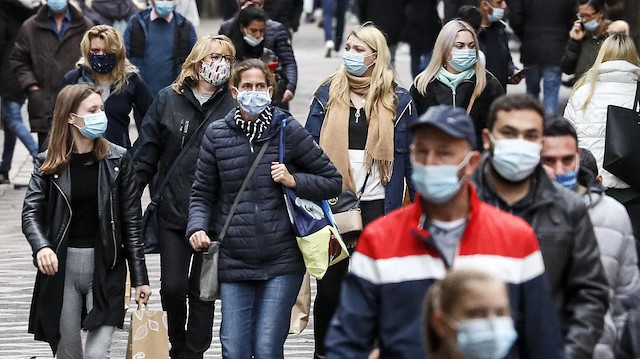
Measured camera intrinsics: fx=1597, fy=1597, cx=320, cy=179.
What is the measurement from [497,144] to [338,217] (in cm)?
327

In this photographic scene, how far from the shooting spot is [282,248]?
724 centimetres

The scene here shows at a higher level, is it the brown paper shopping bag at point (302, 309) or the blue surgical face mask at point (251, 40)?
the blue surgical face mask at point (251, 40)

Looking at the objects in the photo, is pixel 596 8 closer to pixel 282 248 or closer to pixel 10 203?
pixel 10 203

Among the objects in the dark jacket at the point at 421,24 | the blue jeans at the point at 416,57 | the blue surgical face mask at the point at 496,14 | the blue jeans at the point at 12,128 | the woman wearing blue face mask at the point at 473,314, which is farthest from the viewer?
the blue jeans at the point at 416,57

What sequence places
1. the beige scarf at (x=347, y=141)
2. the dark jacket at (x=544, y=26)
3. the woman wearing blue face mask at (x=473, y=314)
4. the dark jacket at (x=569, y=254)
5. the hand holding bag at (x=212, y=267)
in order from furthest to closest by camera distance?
1. the dark jacket at (x=544, y=26)
2. the beige scarf at (x=347, y=141)
3. the hand holding bag at (x=212, y=267)
4. the dark jacket at (x=569, y=254)
5. the woman wearing blue face mask at (x=473, y=314)

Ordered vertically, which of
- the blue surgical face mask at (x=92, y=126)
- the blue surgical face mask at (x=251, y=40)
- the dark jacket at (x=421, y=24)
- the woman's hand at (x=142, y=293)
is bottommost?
the woman's hand at (x=142, y=293)

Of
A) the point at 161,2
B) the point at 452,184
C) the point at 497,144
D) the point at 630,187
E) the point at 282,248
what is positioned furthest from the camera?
the point at 161,2

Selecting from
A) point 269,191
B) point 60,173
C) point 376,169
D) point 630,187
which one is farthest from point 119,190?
point 630,187

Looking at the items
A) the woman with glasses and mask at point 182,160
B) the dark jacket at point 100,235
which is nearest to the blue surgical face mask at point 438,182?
the dark jacket at point 100,235

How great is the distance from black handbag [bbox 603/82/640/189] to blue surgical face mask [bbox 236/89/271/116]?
2.25 m

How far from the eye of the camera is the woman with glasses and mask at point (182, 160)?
8336 millimetres

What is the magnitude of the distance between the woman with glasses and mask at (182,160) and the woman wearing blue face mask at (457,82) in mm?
1284

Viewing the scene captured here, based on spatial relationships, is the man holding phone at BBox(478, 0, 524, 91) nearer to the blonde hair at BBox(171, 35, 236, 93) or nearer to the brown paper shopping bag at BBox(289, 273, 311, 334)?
the blonde hair at BBox(171, 35, 236, 93)

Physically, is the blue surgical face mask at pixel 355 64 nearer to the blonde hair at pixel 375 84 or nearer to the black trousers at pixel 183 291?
the blonde hair at pixel 375 84
